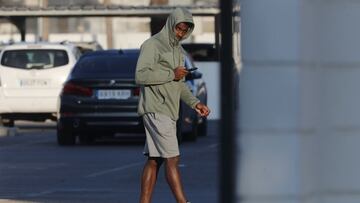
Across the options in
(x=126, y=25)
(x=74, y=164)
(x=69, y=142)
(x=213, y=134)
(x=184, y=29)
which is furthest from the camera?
(x=126, y=25)

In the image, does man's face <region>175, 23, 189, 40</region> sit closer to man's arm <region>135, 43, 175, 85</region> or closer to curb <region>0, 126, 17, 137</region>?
man's arm <region>135, 43, 175, 85</region>

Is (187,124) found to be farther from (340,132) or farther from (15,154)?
(340,132)

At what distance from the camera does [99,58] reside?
64.6ft

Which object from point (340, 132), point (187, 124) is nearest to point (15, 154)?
point (187, 124)

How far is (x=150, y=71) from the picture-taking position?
9.88 meters

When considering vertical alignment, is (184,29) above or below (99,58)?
above

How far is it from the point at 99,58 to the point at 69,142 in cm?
137

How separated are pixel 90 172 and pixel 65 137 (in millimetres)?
4640

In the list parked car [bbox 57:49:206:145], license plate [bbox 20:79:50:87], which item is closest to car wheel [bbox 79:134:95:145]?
parked car [bbox 57:49:206:145]

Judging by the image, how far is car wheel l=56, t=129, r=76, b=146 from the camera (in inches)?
760

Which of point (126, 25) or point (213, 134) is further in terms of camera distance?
point (126, 25)

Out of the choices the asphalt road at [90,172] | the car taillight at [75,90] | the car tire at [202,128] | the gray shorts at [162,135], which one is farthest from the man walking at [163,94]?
the car tire at [202,128]

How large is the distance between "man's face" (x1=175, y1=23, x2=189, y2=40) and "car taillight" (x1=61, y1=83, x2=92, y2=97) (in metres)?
9.00

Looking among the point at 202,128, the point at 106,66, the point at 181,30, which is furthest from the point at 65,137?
the point at 181,30
